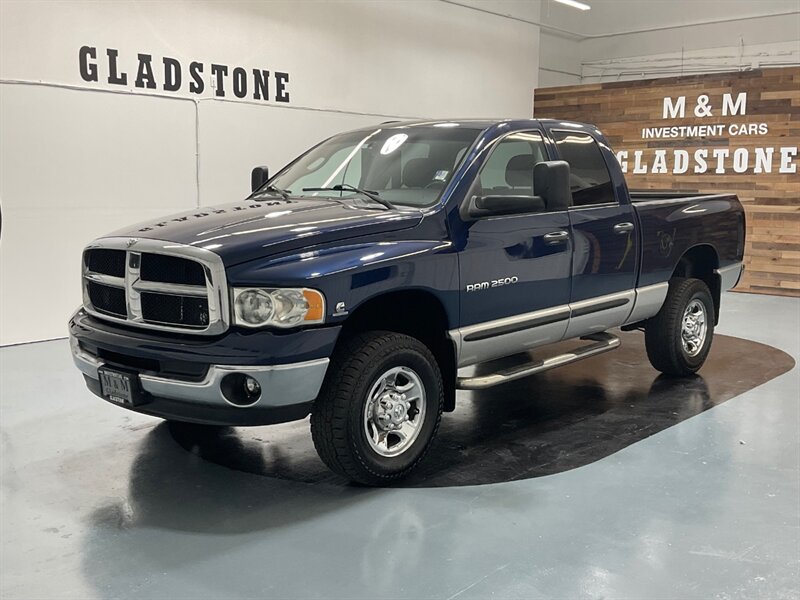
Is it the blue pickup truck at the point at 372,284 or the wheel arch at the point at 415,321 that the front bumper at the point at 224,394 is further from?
the wheel arch at the point at 415,321

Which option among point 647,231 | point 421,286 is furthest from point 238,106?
point 421,286

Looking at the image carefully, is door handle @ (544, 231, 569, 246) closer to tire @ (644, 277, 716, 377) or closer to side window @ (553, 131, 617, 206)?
side window @ (553, 131, 617, 206)

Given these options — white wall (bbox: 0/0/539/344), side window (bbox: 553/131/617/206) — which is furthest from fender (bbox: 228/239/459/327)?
white wall (bbox: 0/0/539/344)

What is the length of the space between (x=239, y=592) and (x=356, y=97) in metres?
8.44

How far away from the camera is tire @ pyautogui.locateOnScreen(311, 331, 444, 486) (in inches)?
143

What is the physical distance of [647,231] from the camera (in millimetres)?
5367

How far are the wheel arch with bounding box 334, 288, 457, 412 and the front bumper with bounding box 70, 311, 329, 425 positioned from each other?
1.15ft

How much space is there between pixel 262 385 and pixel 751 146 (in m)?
9.21

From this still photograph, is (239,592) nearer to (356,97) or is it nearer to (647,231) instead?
(647,231)

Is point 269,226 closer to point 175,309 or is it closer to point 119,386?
point 175,309

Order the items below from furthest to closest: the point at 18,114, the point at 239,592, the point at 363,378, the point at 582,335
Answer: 1. the point at 18,114
2. the point at 582,335
3. the point at 363,378
4. the point at 239,592

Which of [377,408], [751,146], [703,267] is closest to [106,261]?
[377,408]

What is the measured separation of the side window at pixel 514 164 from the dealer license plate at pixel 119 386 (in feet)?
7.18

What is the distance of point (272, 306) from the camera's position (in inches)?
134
